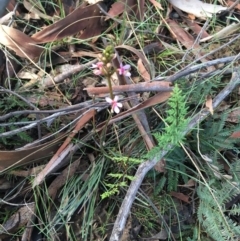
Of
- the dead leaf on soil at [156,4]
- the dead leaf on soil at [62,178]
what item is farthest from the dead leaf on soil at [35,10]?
the dead leaf on soil at [62,178]

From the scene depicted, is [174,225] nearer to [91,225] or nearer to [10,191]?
[91,225]

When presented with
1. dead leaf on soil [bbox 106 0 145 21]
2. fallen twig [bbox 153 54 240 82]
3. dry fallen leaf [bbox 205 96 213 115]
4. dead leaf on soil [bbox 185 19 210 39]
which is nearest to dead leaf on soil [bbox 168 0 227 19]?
dead leaf on soil [bbox 185 19 210 39]

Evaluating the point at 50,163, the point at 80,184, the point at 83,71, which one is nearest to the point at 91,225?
the point at 80,184

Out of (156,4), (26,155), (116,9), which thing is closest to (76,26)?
(116,9)

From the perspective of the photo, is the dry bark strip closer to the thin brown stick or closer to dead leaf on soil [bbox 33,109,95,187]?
the thin brown stick

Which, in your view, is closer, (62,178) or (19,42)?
(62,178)

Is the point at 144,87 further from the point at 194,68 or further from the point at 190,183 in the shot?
the point at 190,183
